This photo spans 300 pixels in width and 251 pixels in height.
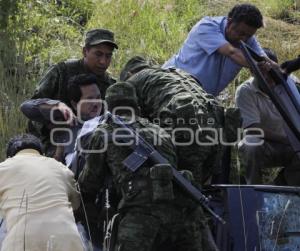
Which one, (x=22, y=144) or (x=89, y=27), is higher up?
(x=89, y=27)

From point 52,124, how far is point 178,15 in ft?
15.8

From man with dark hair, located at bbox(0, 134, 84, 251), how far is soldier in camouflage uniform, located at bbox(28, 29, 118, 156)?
4.96 feet

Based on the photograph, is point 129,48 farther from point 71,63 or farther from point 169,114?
point 169,114

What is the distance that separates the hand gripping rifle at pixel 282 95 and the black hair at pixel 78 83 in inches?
43.8

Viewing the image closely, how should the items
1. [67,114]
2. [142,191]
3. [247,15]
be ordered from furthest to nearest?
1. [247,15]
2. [67,114]
3. [142,191]

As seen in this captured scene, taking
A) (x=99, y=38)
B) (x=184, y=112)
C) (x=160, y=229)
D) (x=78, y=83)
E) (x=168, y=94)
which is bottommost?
(x=160, y=229)

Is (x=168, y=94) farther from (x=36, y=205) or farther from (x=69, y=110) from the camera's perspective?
(x=36, y=205)

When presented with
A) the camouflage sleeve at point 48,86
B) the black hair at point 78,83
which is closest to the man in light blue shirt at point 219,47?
the black hair at point 78,83

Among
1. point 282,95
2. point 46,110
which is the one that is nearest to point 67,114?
point 46,110

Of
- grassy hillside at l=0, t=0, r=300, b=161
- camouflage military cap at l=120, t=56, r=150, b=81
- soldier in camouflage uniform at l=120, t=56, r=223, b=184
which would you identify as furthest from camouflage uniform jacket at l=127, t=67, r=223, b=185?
grassy hillside at l=0, t=0, r=300, b=161

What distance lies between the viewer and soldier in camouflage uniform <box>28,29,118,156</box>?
22.8 feet

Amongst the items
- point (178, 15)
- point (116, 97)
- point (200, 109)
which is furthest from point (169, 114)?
point (178, 15)

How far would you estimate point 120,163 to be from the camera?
555cm

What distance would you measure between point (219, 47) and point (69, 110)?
1378 mm
